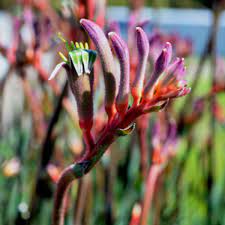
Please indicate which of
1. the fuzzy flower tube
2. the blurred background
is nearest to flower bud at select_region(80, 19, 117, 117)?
the fuzzy flower tube

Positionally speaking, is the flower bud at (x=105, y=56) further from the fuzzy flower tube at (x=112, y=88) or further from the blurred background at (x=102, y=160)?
the blurred background at (x=102, y=160)

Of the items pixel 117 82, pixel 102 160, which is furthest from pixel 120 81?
pixel 102 160

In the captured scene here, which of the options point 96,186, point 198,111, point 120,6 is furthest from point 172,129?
point 120,6

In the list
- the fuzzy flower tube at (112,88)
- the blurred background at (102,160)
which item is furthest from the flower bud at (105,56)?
the blurred background at (102,160)

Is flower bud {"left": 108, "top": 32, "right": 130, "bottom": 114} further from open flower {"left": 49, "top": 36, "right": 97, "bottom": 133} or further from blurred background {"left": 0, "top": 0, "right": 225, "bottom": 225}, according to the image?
blurred background {"left": 0, "top": 0, "right": 225, "bottom": 225}

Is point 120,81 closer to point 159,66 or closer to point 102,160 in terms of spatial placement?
point 159,66

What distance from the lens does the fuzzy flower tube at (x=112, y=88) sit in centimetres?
54

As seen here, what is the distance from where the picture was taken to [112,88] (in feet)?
1.80

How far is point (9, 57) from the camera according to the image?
1.05m

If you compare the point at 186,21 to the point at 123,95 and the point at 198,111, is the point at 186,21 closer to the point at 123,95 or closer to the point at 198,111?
the point at 198,111

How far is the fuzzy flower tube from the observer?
0.54 m

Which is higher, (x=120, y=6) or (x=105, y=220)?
(x=105, y=220)

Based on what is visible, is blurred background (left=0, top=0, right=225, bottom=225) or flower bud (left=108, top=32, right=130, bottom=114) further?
blurred background (left=0, top=0, right=225, bottom=225)

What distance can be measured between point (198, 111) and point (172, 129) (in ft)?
1.47
